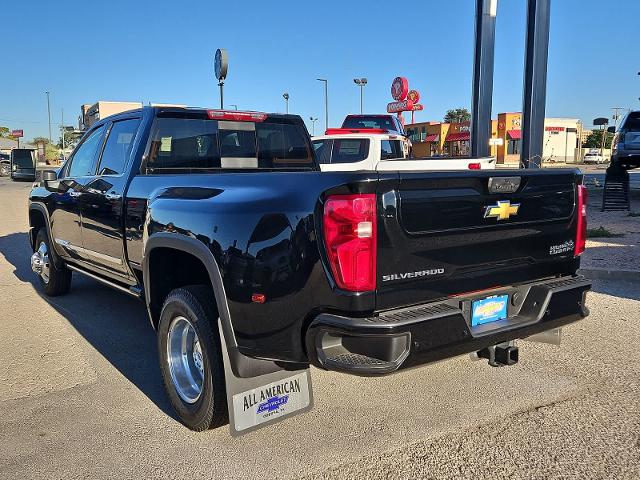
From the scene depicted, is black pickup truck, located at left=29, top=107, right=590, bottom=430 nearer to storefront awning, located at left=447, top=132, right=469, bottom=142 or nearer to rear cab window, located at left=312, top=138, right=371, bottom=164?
rear cab window, located at left=312, top=138, right=371, bottom=164

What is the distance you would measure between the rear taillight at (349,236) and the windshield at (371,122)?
15993 millimetres

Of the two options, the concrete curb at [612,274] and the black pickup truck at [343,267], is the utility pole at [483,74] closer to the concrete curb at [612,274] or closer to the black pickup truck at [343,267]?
the concrete curb at [612,274]

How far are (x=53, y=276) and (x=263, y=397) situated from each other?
14.1 feet

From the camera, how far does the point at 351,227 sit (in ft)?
8.11

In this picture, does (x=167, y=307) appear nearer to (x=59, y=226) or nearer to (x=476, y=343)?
(x=476, y=343)

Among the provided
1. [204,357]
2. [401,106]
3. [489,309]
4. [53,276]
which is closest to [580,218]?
[489,309]

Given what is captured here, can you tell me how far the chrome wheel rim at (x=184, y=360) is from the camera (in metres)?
3.42

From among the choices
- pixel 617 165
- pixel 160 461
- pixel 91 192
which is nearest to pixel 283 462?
pixel 160 461

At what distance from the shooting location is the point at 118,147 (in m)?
4.79

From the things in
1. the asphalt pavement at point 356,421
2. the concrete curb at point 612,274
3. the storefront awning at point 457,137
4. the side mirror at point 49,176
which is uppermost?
the storefront awning at point 457,137

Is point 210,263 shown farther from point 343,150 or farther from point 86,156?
point 343,150

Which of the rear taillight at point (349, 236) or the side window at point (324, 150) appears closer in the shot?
the rear taillight at point (349, 236)

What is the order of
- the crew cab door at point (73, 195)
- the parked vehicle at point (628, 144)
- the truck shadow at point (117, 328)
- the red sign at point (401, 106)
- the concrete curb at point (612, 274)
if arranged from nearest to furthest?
the truck shadow at point (117, 328), the crew cab door at point (73, 195), the concrete curb at point (612, 274), the parked vehicle at point (628, 144), the red sign at point (401, 106)

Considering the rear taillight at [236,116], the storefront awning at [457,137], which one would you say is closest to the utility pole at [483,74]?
the rear taillight at [236,116]
